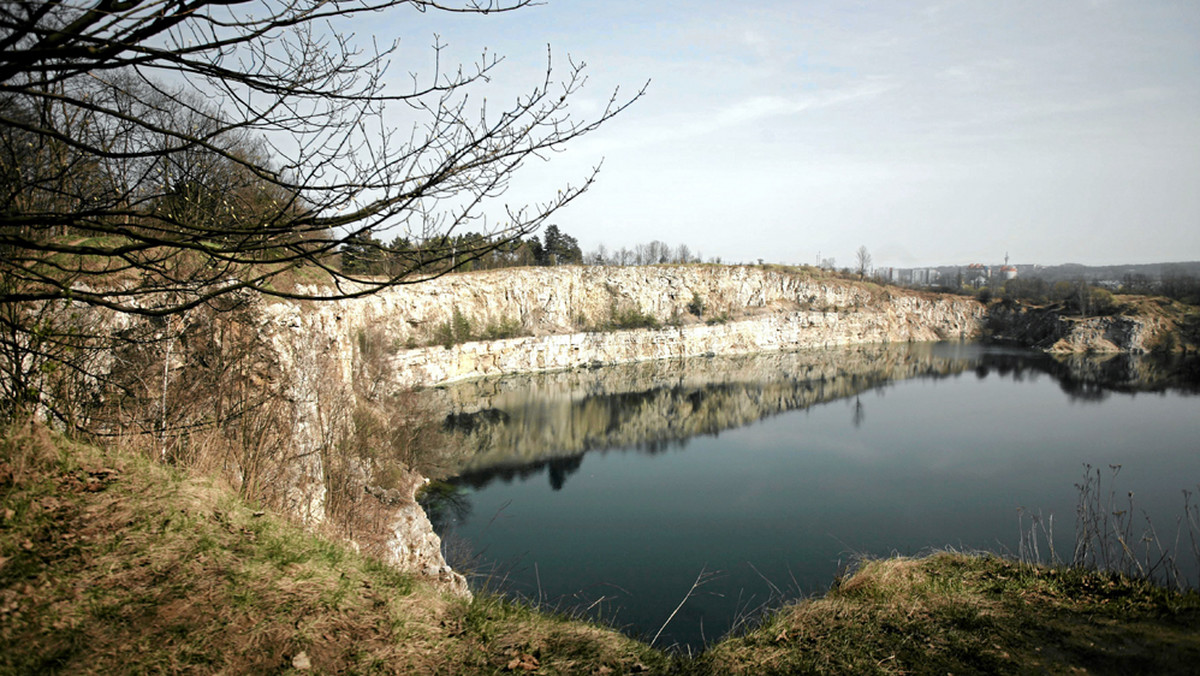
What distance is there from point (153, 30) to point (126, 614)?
7.86 feet

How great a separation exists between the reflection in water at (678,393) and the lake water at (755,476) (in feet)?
0.64

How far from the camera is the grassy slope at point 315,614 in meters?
2.48

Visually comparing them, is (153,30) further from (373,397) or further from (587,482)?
(587,482)

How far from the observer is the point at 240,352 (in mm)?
7199

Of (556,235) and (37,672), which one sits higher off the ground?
(556,235)

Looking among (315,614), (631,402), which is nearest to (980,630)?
(315,614)

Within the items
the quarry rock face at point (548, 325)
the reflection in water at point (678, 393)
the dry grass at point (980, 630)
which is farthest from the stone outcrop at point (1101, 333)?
the dry grass at point (980, 630)

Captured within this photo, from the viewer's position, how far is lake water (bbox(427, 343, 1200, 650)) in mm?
13961

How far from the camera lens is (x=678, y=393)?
38.4 metres

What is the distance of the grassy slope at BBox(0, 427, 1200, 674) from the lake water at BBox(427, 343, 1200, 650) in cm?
76

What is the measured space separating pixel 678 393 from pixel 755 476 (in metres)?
16.2

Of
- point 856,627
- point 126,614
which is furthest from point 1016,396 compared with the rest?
point 126,614

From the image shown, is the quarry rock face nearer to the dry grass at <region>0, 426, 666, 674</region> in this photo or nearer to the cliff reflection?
the dry grass at <region>0, 426, 666, 674</region>

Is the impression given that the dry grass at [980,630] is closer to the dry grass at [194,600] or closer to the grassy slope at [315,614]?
the grassy slope at [315,614]
